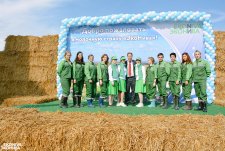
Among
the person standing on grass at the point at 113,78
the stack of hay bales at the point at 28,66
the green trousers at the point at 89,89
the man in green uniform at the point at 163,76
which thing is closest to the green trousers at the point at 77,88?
the green trousers at the point at 89,89

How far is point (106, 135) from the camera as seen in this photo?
418 centimetres

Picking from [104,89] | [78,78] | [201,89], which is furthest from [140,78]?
[201,89]

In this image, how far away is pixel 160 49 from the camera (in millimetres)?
10844

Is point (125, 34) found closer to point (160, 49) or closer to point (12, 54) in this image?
point (160, 49)

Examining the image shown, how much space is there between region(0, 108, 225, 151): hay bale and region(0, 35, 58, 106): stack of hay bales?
9110 millimetres

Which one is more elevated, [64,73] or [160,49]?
[160,49]

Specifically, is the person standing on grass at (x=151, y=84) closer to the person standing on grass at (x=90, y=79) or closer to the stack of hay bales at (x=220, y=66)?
the person standing on grass at (x=90, y=79)

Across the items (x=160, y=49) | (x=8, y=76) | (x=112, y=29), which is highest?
(x=112, y=29)

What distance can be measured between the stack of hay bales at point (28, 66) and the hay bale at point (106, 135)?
9.11 m

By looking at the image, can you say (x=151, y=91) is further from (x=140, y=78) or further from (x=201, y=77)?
(x=201, y=77)

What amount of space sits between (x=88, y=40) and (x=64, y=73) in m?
2.73

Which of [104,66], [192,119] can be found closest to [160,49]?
[104,66]

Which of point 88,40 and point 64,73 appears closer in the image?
point 64,73

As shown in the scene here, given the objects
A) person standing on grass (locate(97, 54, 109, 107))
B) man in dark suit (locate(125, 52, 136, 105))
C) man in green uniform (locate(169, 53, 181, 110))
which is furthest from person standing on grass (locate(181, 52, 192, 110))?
person standing on grass (locate(97, 54, 109, 107))
